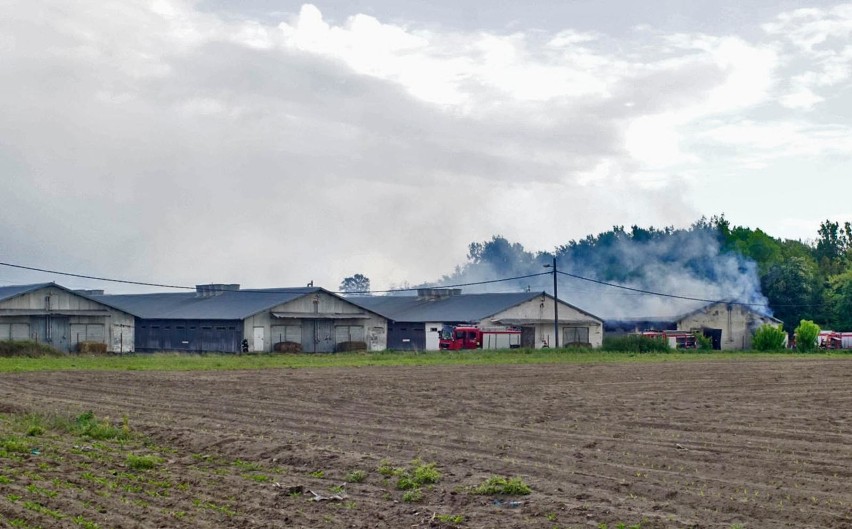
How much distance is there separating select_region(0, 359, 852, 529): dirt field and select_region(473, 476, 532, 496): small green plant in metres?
0.13

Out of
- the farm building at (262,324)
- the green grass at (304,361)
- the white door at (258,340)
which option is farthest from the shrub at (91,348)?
the white door at (258,340)

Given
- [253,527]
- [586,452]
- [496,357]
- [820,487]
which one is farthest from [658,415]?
[496,357]

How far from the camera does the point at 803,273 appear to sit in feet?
309

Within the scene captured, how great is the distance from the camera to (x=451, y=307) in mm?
77500

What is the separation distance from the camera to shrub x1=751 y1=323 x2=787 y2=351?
247ft

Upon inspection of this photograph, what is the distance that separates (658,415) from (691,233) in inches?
3258

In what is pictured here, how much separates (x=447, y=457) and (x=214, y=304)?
57.5 meters

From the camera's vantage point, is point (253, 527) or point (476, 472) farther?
point (476, 472)

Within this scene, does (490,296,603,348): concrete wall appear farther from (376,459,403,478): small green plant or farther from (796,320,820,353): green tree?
(376,459,403,478): small green plant

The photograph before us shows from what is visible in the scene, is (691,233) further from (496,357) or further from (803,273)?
(496,357)

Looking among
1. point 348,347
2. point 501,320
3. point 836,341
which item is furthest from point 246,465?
point 836,341

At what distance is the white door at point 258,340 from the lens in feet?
209

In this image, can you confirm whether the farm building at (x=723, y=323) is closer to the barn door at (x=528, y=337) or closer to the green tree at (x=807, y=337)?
the green tree at (x=807, y=337)

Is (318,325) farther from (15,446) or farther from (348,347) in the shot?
(15,446)
